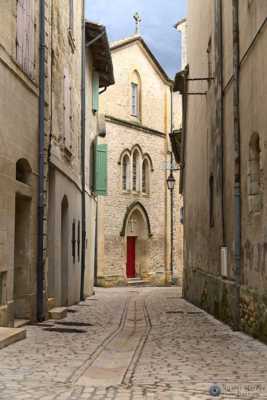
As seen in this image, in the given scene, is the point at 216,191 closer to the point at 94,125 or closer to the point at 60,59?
the point at 60,59

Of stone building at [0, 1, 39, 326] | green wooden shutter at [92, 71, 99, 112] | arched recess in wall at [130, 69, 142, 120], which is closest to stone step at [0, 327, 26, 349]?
stone building at [0, 1, 39, 326]

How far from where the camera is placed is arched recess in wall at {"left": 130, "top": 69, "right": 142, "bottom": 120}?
35391 millimetres

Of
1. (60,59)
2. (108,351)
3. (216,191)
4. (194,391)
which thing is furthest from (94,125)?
(194,391)

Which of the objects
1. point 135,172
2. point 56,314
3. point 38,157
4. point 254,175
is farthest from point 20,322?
point 135,172

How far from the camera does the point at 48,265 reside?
1281 centimetres

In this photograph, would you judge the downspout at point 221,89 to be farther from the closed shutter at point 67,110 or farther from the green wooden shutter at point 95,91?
the green wooden shutter at point 95,91

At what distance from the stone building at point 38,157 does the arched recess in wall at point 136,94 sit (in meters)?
17.4

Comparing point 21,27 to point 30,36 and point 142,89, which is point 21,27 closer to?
point 30,36

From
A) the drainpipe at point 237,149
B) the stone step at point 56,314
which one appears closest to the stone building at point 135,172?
the stone step at point 56,314

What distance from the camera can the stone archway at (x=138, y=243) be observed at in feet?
113

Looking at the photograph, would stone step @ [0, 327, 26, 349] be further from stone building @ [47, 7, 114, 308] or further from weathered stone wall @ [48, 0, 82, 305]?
weathered stone wall @ [48, 0, 82, 305]

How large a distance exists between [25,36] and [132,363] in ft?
19.8

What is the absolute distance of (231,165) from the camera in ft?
37.3

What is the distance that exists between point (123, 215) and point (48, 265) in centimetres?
2044
